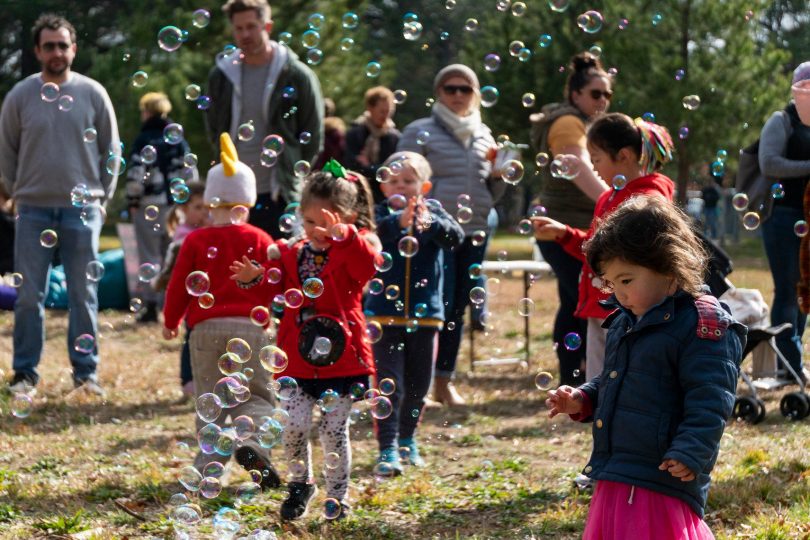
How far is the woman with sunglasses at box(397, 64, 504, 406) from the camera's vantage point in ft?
24.0

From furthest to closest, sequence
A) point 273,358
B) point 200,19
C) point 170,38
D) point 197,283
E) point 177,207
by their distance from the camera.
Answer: point 177,207 → point 170,38 → point 200,19 → point 197,283 → point 273,358

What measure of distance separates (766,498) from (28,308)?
14.9 ft

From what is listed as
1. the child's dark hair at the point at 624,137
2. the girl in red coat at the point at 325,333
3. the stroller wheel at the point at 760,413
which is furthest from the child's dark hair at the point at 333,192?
the stroller wheel at the point at 760,413

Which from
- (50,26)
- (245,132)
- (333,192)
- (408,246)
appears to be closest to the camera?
(333,192)

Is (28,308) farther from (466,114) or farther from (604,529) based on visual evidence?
(604,529)

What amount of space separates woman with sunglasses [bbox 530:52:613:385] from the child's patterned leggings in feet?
5.70

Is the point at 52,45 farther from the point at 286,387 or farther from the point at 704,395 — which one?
the point at 704,395

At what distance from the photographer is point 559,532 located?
4594mm

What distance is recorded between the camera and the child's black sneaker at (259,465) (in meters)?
5.15

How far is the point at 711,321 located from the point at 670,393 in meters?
0.22

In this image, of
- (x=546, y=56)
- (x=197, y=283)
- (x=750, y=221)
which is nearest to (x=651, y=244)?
(x=197, y=283)

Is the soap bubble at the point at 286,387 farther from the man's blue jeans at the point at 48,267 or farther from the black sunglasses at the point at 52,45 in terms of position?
the black sunglasses at the point at 52,45

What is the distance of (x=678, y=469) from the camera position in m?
3.18

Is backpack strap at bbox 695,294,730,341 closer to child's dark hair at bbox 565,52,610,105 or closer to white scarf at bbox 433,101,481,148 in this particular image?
child's dark hair at bbox 565,52,610,105
